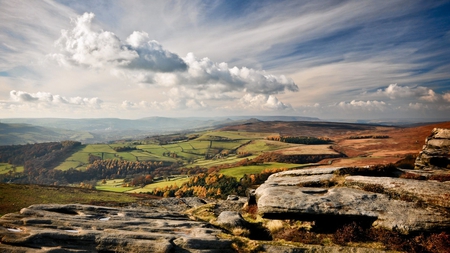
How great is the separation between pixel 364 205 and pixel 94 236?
21842 mm

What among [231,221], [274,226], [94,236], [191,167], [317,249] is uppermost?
[94,236]

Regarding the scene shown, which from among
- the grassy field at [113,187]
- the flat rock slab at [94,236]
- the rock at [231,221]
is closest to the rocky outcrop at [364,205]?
the rock at [231,221]

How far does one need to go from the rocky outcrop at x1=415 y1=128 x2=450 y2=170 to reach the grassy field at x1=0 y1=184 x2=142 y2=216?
46431 millimetres

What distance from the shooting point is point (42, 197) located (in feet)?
122

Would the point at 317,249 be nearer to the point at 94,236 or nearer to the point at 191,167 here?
the point at 94,236

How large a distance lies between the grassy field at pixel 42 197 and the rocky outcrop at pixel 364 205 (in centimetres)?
2856

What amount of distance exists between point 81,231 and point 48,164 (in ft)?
755

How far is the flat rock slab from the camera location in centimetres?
1452

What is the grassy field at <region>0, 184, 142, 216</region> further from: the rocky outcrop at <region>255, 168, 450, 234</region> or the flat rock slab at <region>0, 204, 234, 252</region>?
the rocky outcrop at <region>255, 168, 450, 234</region>

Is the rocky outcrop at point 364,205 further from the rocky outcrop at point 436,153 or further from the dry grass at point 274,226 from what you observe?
the rocky outcrop at point 436,153

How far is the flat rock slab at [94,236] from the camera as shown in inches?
572

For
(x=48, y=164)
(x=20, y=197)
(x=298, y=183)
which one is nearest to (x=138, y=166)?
(x=48, y=164)

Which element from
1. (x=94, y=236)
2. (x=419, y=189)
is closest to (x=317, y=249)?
(x=419, y=189)

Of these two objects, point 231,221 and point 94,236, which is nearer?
point 94,236
